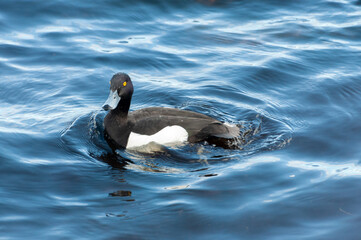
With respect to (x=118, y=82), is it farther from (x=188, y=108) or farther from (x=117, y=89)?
(x=188, y=108)

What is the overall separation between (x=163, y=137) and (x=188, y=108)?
1172 millimetres

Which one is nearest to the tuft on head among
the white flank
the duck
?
the duck

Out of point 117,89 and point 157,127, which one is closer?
point 157,127

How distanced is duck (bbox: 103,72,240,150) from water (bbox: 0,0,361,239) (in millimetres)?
155

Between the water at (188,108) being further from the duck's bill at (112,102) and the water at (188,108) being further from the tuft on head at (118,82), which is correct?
the tuft on head at (118,82)

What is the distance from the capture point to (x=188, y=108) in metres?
7.95

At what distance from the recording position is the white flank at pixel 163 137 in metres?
6.88

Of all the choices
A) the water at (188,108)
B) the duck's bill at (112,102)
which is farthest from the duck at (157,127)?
the water at (188,108)

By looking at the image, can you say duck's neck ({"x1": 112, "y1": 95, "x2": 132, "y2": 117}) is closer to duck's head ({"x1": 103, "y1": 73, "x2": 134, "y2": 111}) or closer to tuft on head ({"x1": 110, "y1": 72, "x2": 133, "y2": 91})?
duck's head ({"x1": 103, "y1": 73, "x2": 134, "y2": 111})

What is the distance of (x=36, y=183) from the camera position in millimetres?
6004

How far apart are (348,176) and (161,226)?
2.27 meters

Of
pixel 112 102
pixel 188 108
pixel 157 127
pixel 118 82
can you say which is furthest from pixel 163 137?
pixel 188 108

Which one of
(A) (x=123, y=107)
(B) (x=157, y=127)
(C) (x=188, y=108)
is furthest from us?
(C) (x=188, y=108)

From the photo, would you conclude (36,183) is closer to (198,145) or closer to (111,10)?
(198,145)
